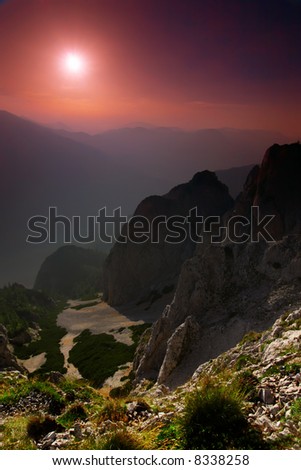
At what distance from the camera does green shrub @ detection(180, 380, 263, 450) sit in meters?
8.39

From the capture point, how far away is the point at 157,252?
129375 mm

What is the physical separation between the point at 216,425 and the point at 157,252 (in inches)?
4755

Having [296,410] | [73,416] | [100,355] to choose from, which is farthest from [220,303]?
[296,410]

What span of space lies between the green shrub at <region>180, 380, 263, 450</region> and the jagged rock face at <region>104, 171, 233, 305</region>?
106 metres

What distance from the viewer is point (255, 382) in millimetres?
11500

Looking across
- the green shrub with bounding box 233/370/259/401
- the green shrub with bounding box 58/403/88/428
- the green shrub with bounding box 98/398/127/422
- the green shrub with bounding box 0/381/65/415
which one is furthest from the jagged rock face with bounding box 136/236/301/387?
the green shrub with bounding box 233/370/259/401

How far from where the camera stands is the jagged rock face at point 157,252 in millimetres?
126750

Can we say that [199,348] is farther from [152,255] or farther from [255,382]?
[152,255]

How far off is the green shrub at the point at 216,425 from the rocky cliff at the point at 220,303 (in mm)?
23519

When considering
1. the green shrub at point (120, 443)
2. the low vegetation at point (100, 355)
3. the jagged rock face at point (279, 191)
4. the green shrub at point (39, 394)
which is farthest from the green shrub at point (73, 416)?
the jagged rock face at point (279, 191)

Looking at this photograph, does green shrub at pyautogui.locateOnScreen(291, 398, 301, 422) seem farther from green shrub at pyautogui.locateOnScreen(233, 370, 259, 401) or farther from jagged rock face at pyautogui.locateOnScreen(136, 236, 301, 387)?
jagged rock face at pyautogui.locateOnScreen(136, 236, 301, 387)

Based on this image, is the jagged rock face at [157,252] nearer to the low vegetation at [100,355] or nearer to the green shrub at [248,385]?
the low vegetation at [100,355]

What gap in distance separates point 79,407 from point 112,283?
122m

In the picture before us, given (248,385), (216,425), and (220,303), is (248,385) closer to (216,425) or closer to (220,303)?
(216,425)
